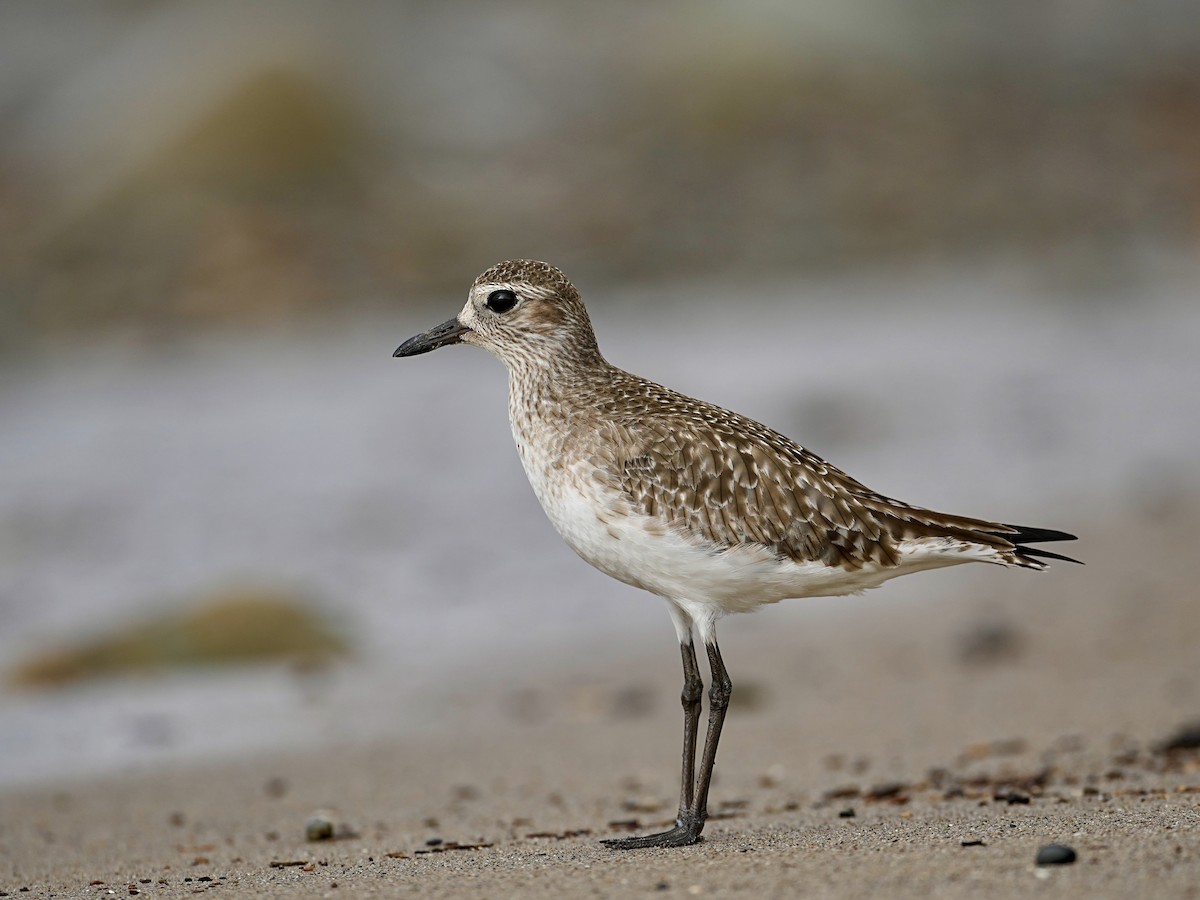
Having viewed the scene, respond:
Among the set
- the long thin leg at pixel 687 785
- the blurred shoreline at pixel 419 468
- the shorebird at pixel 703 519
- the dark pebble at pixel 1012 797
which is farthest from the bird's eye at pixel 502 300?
the blurred shoreline at pixel 419 468

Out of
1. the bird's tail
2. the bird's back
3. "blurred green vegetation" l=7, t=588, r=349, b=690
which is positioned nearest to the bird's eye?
the bird's back

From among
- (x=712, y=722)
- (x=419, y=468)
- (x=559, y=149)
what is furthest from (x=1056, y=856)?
(x=559, y=149)

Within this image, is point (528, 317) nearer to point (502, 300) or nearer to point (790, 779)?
point (502, 300)

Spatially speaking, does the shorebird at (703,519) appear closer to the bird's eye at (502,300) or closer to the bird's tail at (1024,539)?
the bird's tail at (1024,539)

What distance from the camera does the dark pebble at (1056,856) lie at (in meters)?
4.52

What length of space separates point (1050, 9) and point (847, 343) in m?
20.0

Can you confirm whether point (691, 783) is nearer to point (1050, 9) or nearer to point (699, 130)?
point (699, 130)

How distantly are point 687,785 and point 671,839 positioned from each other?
24cm

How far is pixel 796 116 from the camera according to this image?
27375mm

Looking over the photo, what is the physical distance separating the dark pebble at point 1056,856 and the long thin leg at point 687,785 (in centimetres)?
146

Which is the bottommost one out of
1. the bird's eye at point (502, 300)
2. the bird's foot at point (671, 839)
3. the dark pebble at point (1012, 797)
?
the bird's foot at point (671, 839)

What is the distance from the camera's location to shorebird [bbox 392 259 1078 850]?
18.7ft

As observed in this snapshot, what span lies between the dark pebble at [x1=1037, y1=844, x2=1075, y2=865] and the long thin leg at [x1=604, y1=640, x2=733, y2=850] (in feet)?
4.79

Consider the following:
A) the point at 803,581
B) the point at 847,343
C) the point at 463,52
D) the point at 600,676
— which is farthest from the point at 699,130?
the point at 803,581
